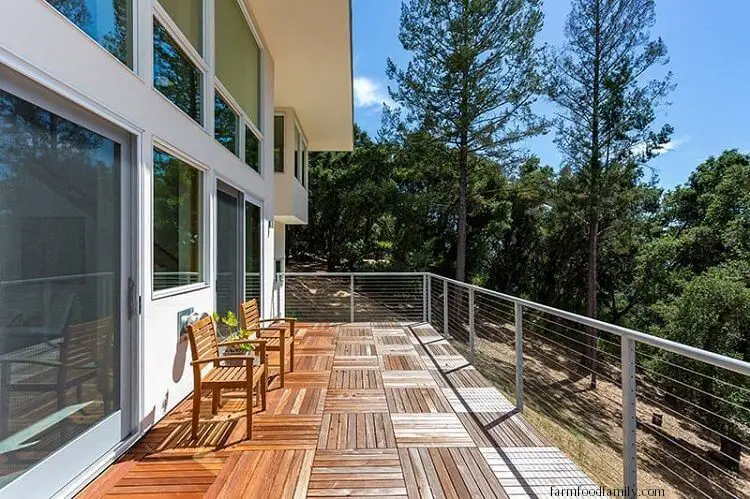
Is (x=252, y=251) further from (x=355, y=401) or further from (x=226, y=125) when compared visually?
(x=355, y=401)

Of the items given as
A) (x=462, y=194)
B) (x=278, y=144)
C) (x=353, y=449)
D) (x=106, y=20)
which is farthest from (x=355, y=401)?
(x=462, y=194)

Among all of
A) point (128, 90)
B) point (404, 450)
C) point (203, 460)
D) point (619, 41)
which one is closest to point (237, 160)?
point (128, 90)

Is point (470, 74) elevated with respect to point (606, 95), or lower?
elevated

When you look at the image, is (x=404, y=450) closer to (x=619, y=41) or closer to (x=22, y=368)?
(x=22, y=368)

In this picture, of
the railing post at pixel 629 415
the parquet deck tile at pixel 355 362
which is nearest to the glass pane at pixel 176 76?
the parquet deck tile at pixel 355 362

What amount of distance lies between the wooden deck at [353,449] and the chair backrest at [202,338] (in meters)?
0.41

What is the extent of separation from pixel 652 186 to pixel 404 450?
42.4ft

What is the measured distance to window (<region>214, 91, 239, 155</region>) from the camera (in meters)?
3.95

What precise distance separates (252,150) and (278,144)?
6.93ft

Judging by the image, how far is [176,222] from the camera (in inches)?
122

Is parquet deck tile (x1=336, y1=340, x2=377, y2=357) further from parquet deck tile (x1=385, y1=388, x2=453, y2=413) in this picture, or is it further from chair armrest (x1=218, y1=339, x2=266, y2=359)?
chair armrest (x1=218, y1=339, x2=266, y2=359)

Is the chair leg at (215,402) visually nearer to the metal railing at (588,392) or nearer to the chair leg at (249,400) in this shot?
the chair leg at (249,400)

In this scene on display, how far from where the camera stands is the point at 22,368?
1.74 meters

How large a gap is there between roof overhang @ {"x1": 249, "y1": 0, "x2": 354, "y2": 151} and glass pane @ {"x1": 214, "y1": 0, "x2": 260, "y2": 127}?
33cm
